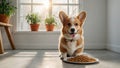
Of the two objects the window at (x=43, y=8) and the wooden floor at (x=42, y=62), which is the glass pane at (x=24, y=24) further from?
the wooden floor at (x=42, y=62)

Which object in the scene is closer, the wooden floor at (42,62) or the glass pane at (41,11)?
the wooden floor at (42,62)

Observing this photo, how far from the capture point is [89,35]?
3.62 meters

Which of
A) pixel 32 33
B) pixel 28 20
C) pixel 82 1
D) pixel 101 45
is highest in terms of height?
pixel 82 1

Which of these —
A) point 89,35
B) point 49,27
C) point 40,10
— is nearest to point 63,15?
point 49,27

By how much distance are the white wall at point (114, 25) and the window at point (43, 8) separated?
0.64m

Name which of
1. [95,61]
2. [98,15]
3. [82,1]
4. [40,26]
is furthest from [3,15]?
[95,61]

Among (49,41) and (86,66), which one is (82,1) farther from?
(86,66)

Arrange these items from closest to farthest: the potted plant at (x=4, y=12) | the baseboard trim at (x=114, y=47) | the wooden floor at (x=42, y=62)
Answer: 1. the wooden floor at (x=42, y=62)
2. the baseboard trim at (x=114, y=47)
3. the potted plant at (x=4, y=12)

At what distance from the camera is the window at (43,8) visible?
370 centimetres

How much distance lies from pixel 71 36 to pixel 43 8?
1.87m

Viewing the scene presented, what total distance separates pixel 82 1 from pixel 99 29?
582 mm

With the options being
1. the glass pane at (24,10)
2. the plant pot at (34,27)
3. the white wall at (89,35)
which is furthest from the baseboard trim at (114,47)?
the glass pane at (24,10)

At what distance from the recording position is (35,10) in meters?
3.74

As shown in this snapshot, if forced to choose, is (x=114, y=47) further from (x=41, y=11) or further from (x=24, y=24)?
(x=24, y=24)
